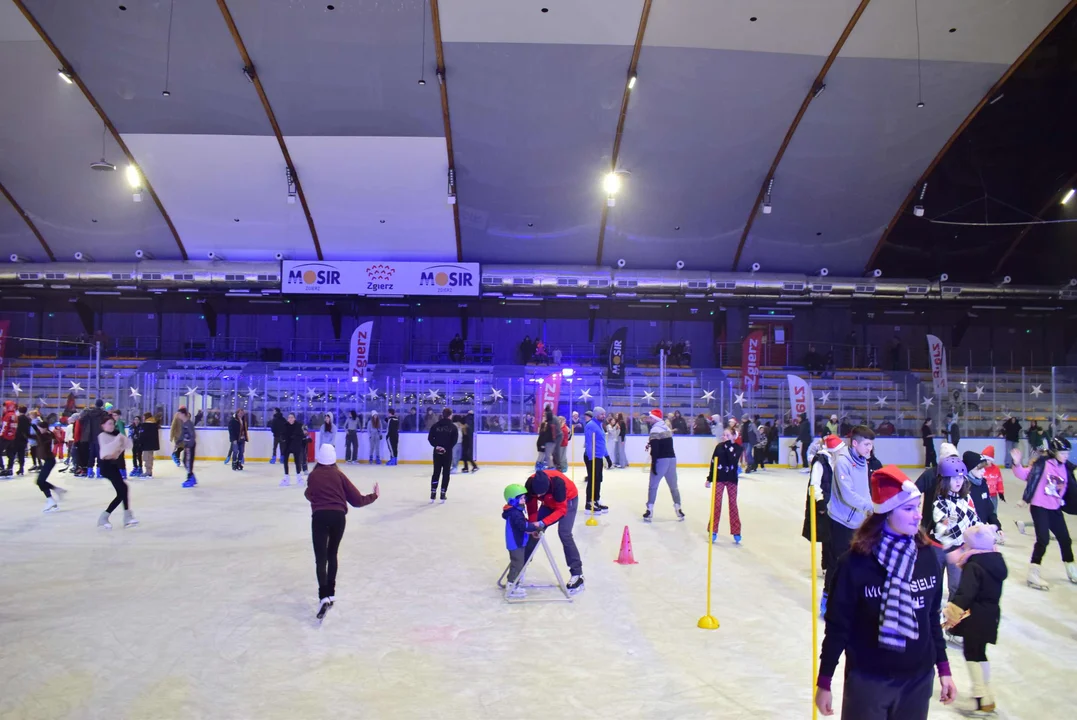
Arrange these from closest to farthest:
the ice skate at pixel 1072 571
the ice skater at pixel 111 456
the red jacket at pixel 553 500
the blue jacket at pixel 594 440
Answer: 1. the red jacket at pixel 553 500
2. the ice skate at pixel 1072 571
3. the ice skater at pixel 111 456
4. the blue jacket at pixel 594 440

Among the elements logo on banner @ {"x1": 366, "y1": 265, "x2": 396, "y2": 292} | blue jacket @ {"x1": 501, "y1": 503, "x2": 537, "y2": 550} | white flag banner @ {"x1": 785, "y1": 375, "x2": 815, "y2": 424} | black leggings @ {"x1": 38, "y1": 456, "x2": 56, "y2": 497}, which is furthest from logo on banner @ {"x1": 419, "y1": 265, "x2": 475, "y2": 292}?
blue jacket @ {"x1": 501, "y1": 503, "x2": 537, "y2": 550}

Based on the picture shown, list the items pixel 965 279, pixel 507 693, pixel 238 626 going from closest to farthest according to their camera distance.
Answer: pixel 507 693 < pixel 238 626 < pixel 965 279

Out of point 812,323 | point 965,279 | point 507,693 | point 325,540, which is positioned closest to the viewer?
point 507,693

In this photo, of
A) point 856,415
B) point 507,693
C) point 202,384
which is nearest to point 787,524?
point 507,693

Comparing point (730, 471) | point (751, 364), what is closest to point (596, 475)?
point (730, 471)

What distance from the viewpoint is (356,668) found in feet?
16.1

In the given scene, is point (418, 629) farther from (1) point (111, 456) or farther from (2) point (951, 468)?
(1) point (111, 456)

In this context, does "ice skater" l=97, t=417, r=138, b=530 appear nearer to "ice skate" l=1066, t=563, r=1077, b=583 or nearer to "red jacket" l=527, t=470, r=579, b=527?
"red jacket" l=527, t=470, r=579, b=527

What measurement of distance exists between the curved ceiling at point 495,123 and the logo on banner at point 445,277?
1.18 metres

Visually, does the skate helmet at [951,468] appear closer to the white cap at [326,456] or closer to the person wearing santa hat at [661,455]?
the white cap at [326,456]

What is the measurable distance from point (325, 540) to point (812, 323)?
79.6 ft

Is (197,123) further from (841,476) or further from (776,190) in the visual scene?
(841,476)

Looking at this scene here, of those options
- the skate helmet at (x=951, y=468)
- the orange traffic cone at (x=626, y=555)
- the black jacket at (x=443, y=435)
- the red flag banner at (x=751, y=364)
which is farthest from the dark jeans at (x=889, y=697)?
the red flag banner at (x=751, y=364)

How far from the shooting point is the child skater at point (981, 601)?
429 cm
